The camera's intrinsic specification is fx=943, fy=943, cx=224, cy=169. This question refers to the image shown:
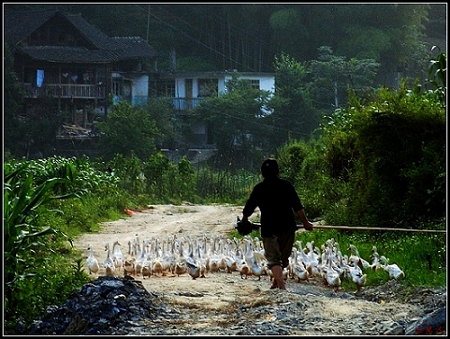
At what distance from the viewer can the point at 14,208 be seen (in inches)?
342

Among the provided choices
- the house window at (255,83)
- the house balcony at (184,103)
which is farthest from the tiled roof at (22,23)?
the house window at (255,83)

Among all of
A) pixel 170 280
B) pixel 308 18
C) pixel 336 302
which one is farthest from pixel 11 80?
pixel 336 302

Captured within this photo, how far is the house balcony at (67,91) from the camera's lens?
1473 inches

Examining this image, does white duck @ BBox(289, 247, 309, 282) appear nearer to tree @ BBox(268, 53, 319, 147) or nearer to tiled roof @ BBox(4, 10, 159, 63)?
tree @ BBox(268, 53, 319, 147)

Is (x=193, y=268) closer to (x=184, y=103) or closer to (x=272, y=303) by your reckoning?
(x=272, y=303)

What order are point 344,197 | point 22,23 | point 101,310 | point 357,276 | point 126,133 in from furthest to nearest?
point 22,23 < point 126,133 < point 344,197 < point 357,276 < point 101,310

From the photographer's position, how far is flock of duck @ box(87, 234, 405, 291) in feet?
34.6

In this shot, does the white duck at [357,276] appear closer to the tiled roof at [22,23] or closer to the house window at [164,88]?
the tiled roof at [22,23]

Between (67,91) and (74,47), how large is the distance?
1.82m

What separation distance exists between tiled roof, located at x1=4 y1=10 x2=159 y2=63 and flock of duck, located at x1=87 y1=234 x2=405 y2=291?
26.0 m

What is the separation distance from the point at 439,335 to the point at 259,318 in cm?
187

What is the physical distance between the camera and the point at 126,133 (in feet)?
113

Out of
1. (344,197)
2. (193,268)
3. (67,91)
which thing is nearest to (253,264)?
(193,268)

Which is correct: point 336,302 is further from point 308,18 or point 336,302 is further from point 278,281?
point 308,18
